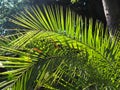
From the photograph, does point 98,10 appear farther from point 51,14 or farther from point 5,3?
point 51,14

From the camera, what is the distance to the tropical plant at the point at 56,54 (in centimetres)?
322

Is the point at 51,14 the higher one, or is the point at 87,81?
the point at 51,14

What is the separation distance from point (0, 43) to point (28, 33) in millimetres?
291

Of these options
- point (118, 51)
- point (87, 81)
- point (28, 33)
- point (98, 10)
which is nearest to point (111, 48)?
point (118, 51)

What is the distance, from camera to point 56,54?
341cm

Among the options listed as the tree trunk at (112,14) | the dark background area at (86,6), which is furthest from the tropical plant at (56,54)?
the dark background area at (86,6)

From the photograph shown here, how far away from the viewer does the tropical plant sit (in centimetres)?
322

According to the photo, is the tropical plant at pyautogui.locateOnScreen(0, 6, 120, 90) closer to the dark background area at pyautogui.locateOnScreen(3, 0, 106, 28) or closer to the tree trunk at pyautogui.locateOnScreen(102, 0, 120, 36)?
the tree trunk at pyautogui.locateOnScreen(102, 0, 120, 36)

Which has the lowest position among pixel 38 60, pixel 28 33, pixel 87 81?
pixel 87 81

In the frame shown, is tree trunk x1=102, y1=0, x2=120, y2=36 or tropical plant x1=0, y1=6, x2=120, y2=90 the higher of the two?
tree trunk x1=102, y1=0, x2=120, y2=36

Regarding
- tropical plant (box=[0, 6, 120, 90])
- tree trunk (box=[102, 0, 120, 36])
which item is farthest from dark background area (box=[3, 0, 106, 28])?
tropical plant (box=[0, 6, 120, 90])

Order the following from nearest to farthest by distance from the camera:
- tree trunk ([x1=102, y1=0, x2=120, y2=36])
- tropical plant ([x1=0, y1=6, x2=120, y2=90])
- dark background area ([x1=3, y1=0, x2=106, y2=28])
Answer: tropical plant ([x1=0, y1=6, x2=120, y2=90])
tree trunk ([x1=102, y1=0, x2=120, y2=36])
dark background area ([x1=3, y1=0, x2=106, y2=28])

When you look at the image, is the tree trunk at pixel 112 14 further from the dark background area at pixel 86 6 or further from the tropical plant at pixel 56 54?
the dark background area at pixel 86 6

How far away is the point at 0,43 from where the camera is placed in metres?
3.24
